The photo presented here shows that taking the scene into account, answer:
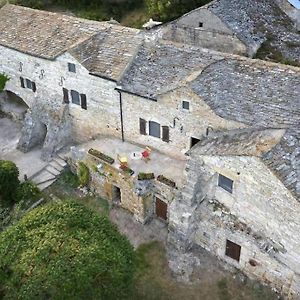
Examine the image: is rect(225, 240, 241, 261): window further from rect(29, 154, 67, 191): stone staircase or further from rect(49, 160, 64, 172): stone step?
rect(49, 160, 64, 172): stone step

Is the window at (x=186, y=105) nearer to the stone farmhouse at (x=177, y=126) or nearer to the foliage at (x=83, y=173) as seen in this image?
the stone farmhouse at (x=177, y=126)

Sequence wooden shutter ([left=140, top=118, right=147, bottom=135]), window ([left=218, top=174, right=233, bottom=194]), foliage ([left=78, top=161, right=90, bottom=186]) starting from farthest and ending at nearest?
1. foliage ([left=78, top=161, right=90, bottom=186])
2. wooden shutter ([left=140, top=118, right=147, bottom=135])
3. window ([left=218, top=174, right=233, bottom=194])

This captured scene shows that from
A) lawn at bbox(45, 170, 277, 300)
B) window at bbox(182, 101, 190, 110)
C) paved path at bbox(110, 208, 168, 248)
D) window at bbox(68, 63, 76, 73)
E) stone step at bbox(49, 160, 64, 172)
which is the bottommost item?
lawn at bbox(45, 170, 277, 300)

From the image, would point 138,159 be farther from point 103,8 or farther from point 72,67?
point 103,8

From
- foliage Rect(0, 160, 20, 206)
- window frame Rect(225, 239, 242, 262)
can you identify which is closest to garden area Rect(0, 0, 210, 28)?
foliage Rect(0, 160, 20, 206)

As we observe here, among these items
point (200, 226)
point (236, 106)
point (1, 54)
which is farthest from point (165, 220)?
point (1, 54)

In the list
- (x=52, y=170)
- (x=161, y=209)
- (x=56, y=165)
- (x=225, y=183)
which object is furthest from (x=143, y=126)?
(x=225, y=183)

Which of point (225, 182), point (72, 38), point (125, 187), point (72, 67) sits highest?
point (72, 38)

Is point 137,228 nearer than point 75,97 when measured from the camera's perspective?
Yes
